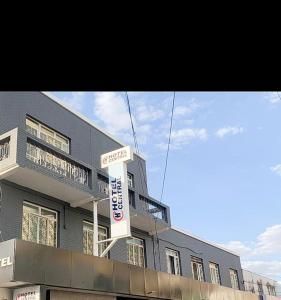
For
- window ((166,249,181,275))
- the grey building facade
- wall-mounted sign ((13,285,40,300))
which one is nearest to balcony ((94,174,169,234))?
the grey building facade

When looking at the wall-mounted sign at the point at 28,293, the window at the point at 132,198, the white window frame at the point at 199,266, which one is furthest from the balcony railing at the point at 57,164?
the white window frame at the point at 199,266

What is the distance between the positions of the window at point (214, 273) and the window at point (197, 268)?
3.88ft

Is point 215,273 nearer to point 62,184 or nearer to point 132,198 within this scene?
point 132,198

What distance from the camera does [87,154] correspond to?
18875 millimetres

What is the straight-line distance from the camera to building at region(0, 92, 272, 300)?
41.9ft

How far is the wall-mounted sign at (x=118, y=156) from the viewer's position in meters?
16.6

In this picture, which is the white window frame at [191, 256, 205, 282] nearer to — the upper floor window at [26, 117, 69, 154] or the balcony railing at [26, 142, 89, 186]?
the balcony railing at [26, 142, 89, 186]

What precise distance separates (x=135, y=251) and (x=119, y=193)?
4.54 metres

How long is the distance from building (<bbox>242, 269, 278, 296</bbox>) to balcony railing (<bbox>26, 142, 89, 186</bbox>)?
56.2ft

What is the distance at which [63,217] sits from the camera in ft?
53.0
